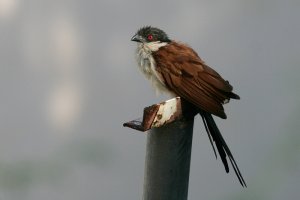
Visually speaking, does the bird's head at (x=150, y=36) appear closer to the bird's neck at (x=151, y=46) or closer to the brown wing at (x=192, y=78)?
the bird's neck at (x=151, y=46)

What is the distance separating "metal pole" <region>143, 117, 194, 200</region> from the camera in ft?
6.72

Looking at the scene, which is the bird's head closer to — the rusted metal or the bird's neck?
the bird's neck

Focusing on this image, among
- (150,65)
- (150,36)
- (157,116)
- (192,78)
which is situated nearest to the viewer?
(157,116)

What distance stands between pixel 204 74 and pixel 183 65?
22 cm

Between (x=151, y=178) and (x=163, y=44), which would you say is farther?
(x=163, y=44)

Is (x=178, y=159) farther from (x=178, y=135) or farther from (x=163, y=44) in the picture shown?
(x=163, y=44)

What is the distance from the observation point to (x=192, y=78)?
10.4ft

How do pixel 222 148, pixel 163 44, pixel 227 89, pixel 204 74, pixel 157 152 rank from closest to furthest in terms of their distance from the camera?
pixel 157 152 < pixel 222 148 < pixel 227 89 < pixel 204 74 < pixel 163 44

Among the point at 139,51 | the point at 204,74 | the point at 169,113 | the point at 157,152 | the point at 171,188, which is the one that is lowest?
the point at 171,188

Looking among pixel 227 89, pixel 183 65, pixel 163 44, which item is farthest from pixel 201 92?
pixel 163 44

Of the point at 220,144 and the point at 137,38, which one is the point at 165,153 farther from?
the point at 137,38

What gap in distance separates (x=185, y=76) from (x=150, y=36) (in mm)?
756

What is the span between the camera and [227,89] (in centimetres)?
293

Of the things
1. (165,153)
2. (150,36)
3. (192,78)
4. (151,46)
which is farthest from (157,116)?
(150,36)
